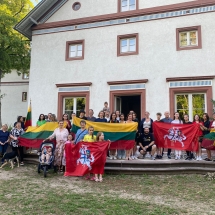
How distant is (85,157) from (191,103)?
5.90 meters

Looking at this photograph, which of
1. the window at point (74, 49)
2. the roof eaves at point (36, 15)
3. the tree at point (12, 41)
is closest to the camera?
the window at point (74, 49)

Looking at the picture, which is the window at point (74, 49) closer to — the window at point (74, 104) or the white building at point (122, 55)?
the white building at point (122, 55)

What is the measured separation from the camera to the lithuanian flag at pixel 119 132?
28.1 ft

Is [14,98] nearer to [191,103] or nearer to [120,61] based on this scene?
[120,61]

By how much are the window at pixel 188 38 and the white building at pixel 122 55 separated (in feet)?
0.14

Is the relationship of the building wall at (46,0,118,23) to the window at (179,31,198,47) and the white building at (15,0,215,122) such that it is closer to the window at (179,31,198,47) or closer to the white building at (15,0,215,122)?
the white building at (15,0,215,122)

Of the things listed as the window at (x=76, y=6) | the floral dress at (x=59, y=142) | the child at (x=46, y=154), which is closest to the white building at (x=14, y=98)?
the window at (x=76, y=6)

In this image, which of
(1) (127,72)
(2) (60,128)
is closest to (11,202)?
(2) (60,128)

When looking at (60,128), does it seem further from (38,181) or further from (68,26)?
(68,26)

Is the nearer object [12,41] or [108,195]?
[108,195]

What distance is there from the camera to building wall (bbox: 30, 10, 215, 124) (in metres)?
11.0

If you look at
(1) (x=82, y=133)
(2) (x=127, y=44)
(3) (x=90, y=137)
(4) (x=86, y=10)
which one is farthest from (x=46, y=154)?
(4) (x=86, y=10)

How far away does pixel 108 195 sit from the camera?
5895mm

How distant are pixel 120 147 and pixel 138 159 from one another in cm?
74
